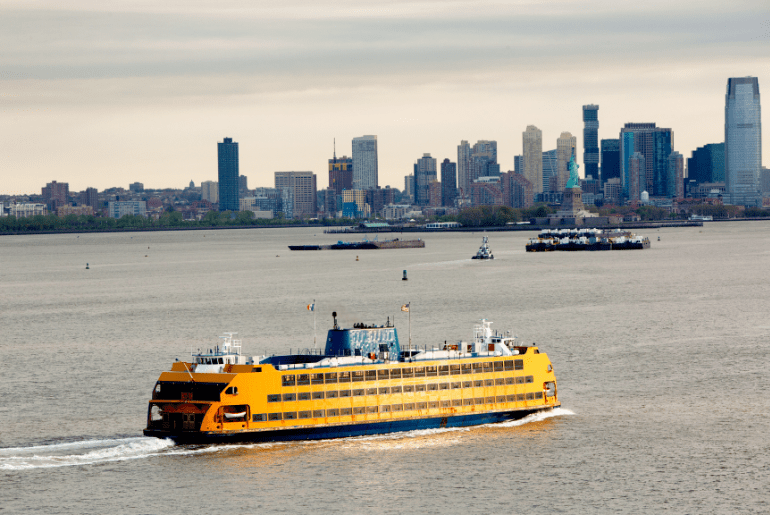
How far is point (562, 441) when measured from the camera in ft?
174

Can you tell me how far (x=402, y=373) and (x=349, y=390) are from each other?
9.63 ft

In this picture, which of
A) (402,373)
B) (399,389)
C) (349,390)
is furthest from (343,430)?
(402,373)

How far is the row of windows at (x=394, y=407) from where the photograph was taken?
50031 millimetres

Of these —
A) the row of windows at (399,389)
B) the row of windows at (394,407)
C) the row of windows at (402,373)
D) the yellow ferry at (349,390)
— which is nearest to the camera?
the yellow ferry at (349,390)

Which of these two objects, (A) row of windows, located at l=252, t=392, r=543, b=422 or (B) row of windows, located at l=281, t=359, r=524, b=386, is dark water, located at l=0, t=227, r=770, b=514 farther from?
(B) row of windows, located at l=281, t=359, r=524, b=386

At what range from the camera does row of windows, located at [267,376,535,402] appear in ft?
165

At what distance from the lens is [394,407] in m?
52.9

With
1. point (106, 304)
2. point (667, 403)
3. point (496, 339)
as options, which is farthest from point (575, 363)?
point (106, 304)

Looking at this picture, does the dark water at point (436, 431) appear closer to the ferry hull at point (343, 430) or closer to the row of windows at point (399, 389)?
the ferry hull at point (343, 430)

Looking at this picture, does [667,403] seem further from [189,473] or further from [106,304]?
[106,304]

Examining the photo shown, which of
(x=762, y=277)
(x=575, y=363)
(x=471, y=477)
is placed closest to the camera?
(x=471, y=477)

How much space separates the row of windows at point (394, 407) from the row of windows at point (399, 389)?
587mm

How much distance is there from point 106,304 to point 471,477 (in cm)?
8976

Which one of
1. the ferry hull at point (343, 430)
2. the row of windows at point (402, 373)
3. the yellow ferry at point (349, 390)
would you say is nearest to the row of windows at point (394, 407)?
the yellow ferry at point (349, 390)
